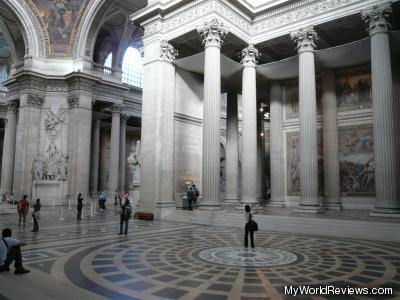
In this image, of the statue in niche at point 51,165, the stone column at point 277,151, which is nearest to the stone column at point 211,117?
the stone column at point 277,151

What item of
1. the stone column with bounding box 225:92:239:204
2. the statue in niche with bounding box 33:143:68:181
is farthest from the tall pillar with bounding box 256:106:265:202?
the statue in niche with bounding box 33:143:68:181

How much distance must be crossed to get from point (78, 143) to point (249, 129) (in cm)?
1651

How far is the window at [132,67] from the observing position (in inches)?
1430

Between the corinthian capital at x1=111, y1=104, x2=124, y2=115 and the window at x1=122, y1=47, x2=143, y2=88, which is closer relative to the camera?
the corinthian capital at x1=111, y1=104, x2=124, y2=115

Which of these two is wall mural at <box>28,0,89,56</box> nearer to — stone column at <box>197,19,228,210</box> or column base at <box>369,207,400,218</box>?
stone column at <box>197,19,228,210</box>

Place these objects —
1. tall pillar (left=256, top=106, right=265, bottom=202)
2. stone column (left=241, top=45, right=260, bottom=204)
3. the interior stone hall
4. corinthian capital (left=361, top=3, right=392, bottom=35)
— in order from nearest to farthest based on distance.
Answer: the interior stone hall → corinthian capital (left=361, top=3, right=392, bottom=35) → stone column (left=241, top=45, right=260, bottom=204) → tall pillar (left=256, top=106, right=265, bottom=202)

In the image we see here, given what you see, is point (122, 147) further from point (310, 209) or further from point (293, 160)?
point (310, 209)

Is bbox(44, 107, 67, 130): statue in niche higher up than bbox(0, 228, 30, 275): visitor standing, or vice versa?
bbox(44, 107, 67, 130): statue in niche

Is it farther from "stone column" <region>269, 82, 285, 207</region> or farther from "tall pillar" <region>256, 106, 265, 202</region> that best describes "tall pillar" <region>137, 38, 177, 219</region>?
"tall pillar" <region>256, 106, 265, 202</region>

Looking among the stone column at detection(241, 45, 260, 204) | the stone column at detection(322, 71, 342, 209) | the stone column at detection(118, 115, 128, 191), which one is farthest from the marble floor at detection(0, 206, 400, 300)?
the stone column at detection(118, 115, 128, 191)

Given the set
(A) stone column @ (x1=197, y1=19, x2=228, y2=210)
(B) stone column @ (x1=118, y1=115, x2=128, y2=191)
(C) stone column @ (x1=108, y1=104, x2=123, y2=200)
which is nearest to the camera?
(A) stone column @ (x1=197, y1=19, x2=228, y2=210)

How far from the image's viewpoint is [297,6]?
601 inches

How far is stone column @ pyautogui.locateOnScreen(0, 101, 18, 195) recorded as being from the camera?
28594 mm

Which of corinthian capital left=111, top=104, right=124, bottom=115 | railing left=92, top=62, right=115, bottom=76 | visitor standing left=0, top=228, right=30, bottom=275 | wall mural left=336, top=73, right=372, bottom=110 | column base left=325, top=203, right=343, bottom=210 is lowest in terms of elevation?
visitor standing left=0, top=228, right=30, bottom=275
